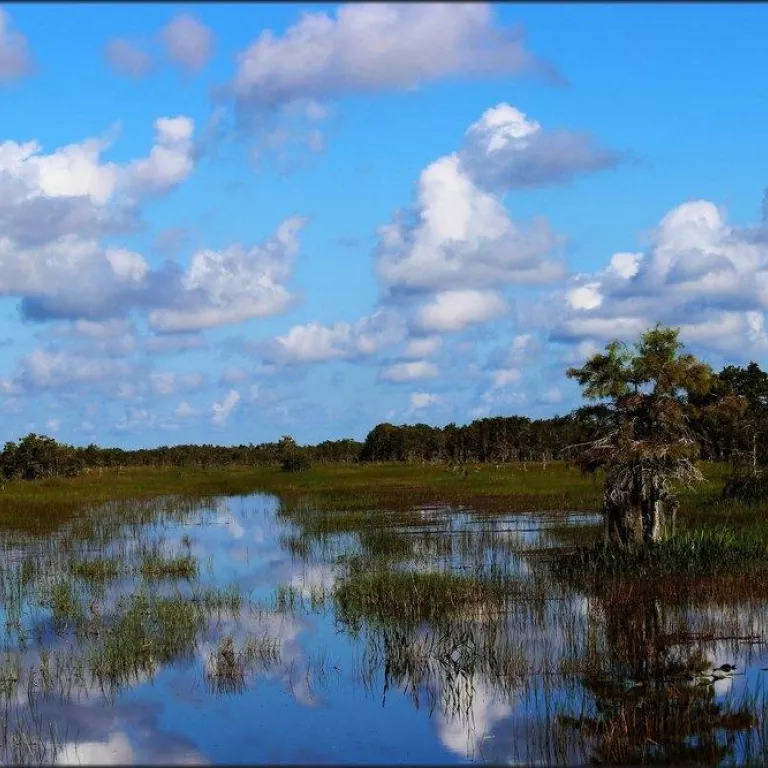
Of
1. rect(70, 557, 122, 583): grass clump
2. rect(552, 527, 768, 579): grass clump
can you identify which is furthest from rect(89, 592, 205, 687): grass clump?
rect(552, 527, 768, 579): grass clump

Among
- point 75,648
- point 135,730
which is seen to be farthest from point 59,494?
point 135,730

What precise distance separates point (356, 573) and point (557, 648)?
28.7ft

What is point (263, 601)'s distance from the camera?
22547 mm

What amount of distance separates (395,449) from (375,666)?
83.8m

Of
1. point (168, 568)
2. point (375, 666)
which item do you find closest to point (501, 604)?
point (375, 666)

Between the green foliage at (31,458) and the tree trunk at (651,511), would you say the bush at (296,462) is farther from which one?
the tree trunk at (651,511)

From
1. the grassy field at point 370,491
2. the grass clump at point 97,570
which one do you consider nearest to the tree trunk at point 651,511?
the grassy field at point 370,491

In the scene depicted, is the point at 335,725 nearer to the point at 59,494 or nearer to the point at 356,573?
the point at 356,573

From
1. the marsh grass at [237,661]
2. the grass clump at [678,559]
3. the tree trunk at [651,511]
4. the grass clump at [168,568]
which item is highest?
the tree trunk at [651,511]

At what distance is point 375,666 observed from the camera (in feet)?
54.0

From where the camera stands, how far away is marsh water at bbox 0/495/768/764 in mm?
12812

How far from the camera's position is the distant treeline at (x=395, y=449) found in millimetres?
69888

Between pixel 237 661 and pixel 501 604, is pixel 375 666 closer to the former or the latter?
pixel 237 661

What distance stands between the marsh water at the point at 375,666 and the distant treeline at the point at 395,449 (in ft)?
40.6
